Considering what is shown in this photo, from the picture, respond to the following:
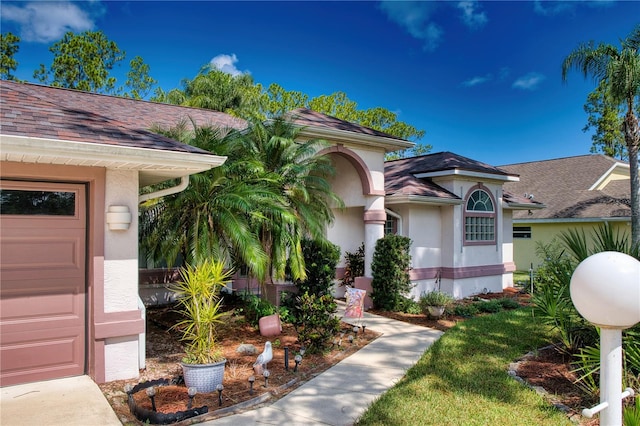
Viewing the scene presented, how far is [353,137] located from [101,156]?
275 inches

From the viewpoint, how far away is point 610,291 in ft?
7.38

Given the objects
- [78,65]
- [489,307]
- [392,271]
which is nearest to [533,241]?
[489,307]

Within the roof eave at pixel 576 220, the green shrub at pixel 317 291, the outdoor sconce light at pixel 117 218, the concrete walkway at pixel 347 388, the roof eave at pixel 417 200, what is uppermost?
the roof eave at pixel 417 200

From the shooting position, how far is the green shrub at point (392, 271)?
11.6m

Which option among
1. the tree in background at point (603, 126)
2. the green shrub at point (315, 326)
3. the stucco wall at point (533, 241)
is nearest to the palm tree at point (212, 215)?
the green shrub at point (315, 326)

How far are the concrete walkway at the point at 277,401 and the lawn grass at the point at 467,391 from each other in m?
0.31

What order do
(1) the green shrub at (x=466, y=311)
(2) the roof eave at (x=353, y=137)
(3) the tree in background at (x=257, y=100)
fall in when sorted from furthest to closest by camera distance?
1. (3) the tree in background at (x=257, y=100)
2. (1) the green shrub at (x=466, y=311)
3. (2) the roof eave at (x=353, y=137)

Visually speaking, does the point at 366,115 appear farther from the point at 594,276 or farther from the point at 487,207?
the point at 594,276

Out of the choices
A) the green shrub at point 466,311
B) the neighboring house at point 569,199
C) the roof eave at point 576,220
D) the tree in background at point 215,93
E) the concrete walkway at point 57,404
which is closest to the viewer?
the concrete walkway at point 57,404

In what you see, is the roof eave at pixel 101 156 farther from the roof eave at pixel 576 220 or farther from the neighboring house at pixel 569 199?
the roof eave at pixel 576 220

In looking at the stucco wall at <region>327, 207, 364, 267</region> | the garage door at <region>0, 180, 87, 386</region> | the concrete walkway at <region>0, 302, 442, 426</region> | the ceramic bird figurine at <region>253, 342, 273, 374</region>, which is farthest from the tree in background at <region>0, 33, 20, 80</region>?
the ceramic bird figurine at <region>253, 342, 273, 374</region>

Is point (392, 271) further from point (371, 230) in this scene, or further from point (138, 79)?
point (138, 79)

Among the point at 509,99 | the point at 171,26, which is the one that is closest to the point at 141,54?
the point at 171,26

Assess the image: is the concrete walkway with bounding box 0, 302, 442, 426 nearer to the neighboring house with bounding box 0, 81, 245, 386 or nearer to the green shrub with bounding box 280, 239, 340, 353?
the neighboring house with bounding box 0, 81, 245, 386
